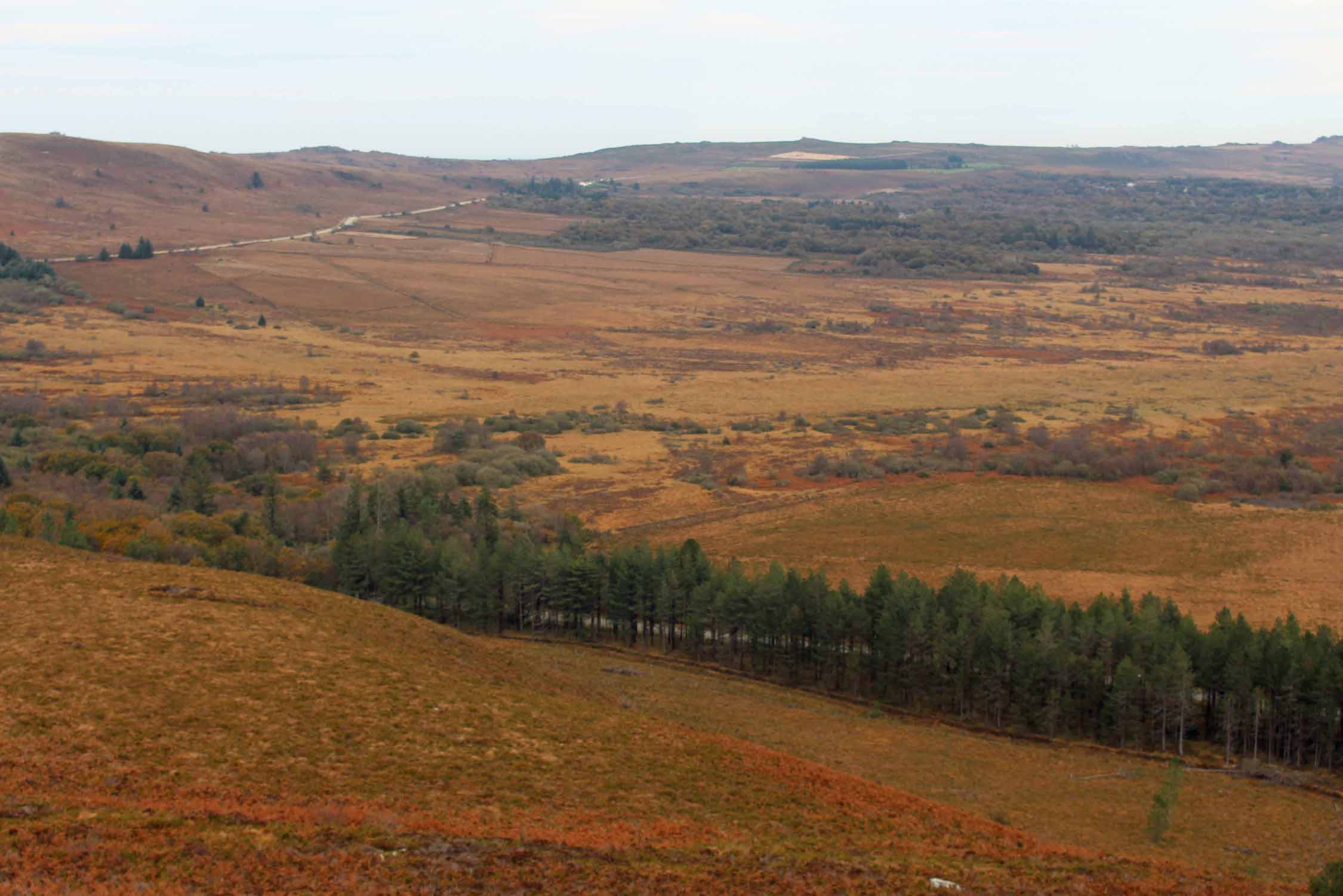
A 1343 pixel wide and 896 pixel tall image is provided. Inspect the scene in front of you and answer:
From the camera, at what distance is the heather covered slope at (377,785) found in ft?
51.4

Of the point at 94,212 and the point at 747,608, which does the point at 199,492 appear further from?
the point at 94,212

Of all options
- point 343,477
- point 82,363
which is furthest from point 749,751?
point 82,363

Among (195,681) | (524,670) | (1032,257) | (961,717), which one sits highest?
(1032,257)

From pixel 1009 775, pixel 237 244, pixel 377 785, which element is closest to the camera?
pixel 377 785

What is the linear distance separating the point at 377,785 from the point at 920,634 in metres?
19.8

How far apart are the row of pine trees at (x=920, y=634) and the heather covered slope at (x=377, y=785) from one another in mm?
9742

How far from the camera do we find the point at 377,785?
19.2 metres

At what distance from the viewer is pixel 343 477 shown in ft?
194

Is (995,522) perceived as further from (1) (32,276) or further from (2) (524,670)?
(1) (32,276)

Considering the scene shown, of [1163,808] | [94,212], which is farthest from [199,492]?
[94,212]

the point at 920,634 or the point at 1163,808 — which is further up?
the point at 920,634

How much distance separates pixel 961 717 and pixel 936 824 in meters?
14.4

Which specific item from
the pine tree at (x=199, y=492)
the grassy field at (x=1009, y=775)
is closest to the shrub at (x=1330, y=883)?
the grassy field at (x=1009, y=775)

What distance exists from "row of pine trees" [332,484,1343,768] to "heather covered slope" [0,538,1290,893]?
32.0 ft
